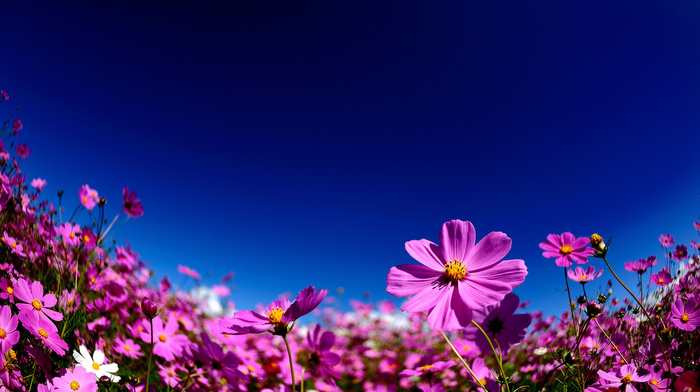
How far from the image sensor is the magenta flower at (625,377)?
750mm

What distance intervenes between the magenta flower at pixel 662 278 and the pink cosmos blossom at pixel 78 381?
1.74 metres

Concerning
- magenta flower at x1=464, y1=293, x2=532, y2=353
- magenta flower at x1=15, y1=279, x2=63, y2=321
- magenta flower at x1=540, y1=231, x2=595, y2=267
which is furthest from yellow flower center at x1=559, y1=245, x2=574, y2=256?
magenta flower at x1=15, y1=279, x2=63, y2=321

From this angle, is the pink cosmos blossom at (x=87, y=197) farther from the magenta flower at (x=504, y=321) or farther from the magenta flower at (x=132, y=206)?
the magenta flower at (x=504, y=321)

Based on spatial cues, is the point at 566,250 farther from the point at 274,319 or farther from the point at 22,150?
the point at 22,150

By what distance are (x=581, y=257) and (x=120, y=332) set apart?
180 centimetres

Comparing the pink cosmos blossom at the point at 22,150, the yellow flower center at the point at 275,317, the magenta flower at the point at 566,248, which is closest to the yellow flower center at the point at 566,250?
the magenta flower at the point at 566,248

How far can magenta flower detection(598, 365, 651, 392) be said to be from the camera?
2.46 feet

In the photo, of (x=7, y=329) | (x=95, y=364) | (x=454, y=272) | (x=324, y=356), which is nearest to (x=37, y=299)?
(x=7, y=329)

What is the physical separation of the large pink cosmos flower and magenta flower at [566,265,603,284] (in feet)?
2.30

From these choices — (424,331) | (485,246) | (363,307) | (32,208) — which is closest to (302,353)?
(424,331)

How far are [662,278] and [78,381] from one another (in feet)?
6.25

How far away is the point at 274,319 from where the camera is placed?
2.57 feet

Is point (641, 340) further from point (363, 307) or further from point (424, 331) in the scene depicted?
point (363, 307)

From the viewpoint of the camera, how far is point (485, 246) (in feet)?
2.53
